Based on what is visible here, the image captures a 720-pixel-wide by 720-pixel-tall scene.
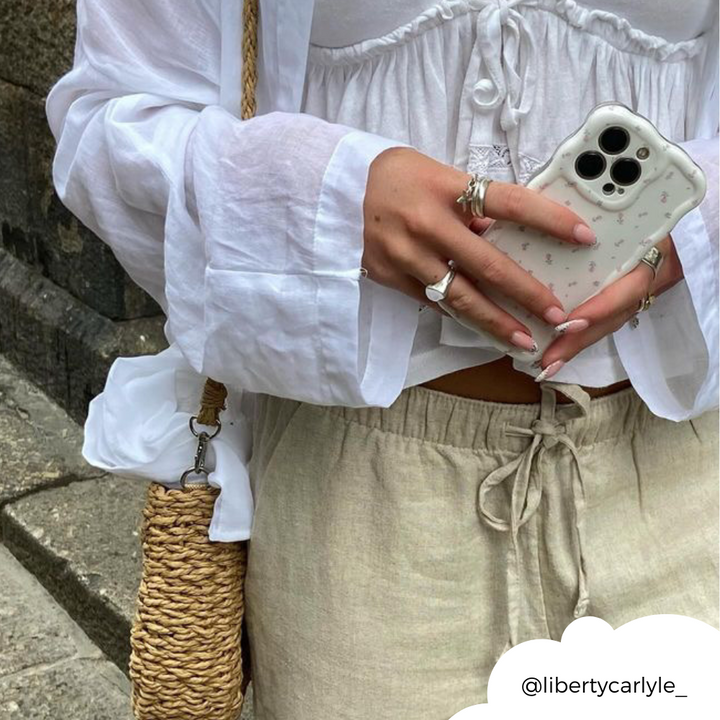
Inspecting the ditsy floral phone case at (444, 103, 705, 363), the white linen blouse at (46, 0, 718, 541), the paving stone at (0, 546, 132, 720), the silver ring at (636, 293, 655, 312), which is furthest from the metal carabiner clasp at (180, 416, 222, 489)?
the paving stone at (0, 546, 132, 720)

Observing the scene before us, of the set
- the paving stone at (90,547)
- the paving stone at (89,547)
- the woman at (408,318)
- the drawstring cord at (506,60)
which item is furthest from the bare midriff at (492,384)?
the paving stone at (89,547)

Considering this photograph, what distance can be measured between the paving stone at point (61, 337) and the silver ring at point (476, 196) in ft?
6.71

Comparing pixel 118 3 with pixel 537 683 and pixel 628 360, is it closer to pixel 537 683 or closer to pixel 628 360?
pixel 628 360

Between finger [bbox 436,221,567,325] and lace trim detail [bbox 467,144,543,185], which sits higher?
lace trim detail [bbox 467,144,543,185]

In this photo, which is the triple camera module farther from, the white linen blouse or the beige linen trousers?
the beige linen trousers

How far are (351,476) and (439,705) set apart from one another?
0.76ft

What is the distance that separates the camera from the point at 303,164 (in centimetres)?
88

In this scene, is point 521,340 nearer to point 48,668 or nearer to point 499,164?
point 499,164

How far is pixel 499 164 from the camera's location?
0.94 metres

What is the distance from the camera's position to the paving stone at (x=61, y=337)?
2.83m

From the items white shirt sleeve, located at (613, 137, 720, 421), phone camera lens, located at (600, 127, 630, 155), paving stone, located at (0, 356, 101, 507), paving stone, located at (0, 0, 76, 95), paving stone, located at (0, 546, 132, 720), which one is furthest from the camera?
paving stone, located at (0, 356, 101, 507)

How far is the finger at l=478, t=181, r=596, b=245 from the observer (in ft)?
2.68

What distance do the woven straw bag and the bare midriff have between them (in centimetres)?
24

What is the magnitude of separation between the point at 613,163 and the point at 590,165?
2cm
